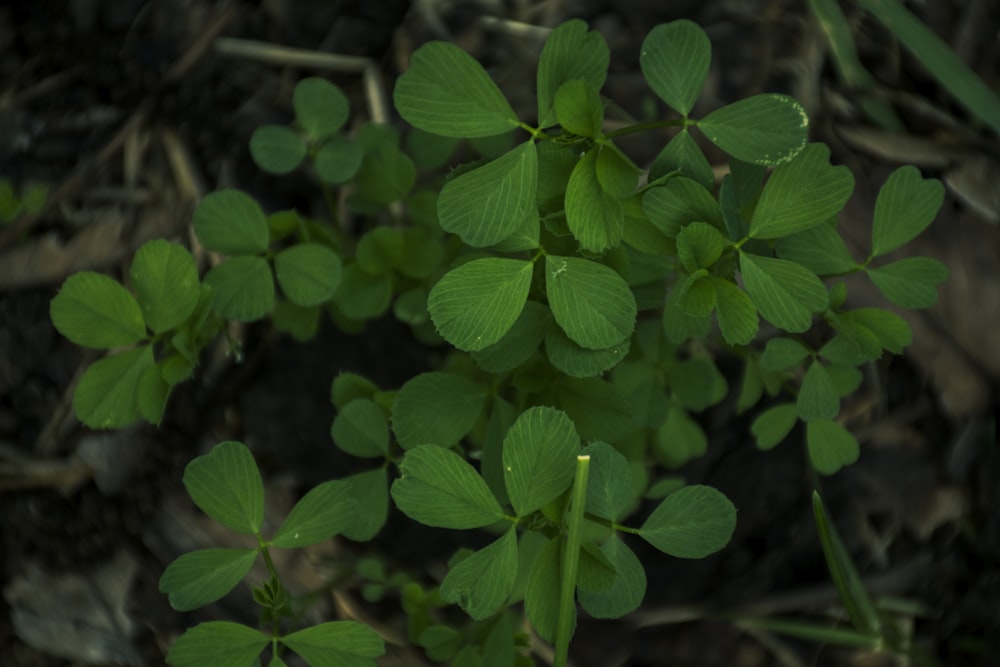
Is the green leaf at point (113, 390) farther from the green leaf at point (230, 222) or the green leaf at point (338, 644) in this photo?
the green leaf at point (338, 644)

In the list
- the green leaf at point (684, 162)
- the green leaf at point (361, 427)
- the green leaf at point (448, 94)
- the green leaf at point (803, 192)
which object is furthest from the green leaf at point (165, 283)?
the green leaf at point (803, 192)

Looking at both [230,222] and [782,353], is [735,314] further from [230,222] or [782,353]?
[230,222]

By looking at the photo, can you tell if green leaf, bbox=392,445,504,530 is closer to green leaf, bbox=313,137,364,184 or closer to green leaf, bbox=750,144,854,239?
green leaf, bbox=750,144,854,239

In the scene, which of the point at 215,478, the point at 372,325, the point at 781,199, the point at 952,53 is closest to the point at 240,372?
the point at 372,325

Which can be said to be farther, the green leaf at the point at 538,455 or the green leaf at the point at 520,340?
the green leaf at the point at 520,340

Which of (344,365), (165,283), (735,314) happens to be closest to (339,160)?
(165,283)

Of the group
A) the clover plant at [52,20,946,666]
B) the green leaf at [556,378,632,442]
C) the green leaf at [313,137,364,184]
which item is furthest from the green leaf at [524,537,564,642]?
the green leaf at [313,137,364,184]
